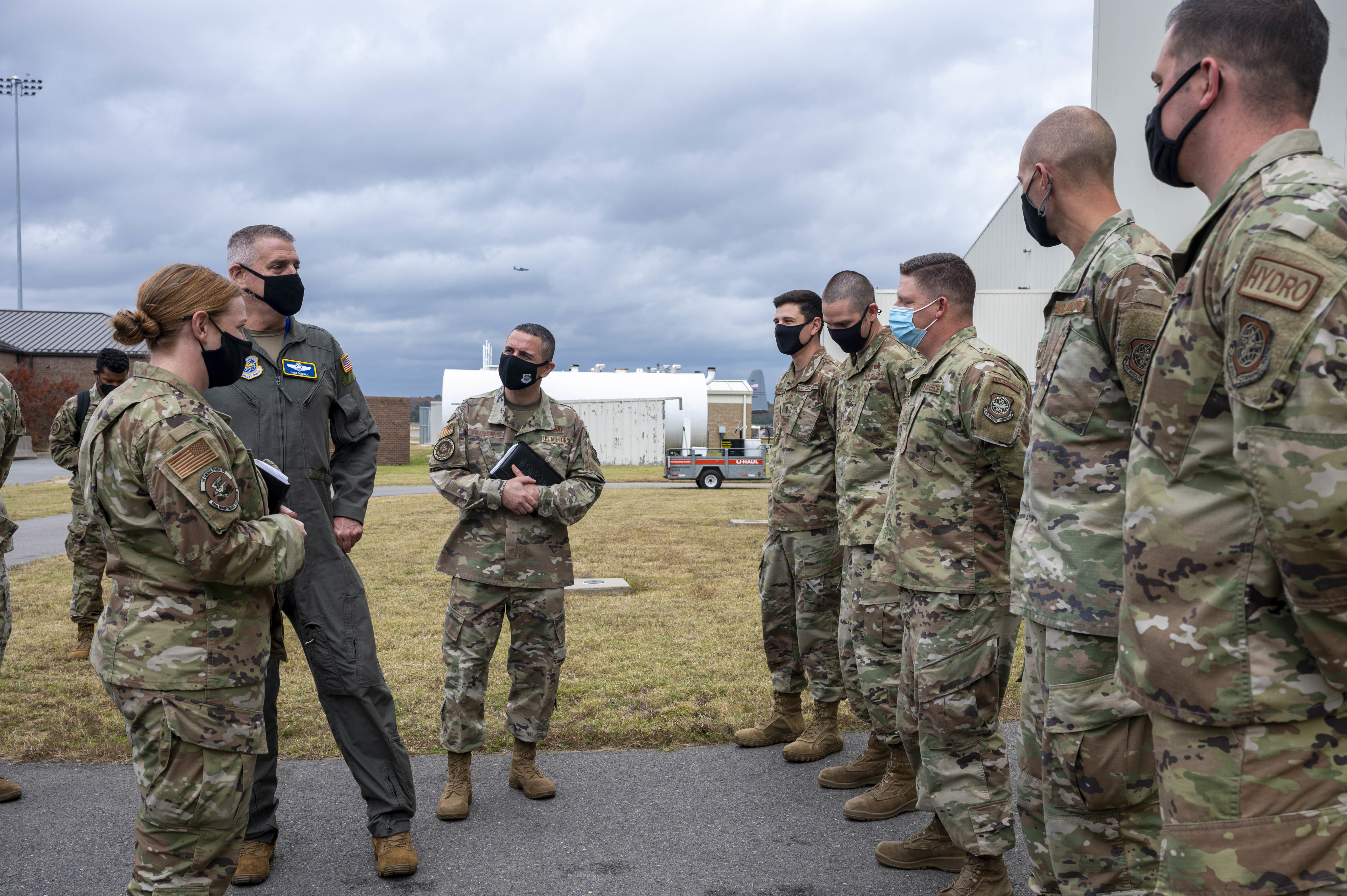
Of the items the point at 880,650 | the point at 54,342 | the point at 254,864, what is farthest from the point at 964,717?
the point at 54,342

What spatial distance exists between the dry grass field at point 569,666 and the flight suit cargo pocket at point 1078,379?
3.34 m

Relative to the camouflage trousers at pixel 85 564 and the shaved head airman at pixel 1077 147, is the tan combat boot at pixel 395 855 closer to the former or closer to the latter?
the shaved head airman at pixel 1077 147

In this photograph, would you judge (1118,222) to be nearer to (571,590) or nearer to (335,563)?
(335,563)

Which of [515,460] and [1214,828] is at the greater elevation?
[515,460]

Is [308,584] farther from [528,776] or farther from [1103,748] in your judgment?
[1103,748]

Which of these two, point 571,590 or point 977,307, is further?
point 977,307

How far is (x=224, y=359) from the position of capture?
2756 mm

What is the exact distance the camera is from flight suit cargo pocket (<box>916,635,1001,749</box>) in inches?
123

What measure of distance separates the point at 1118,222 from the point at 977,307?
2179 cm

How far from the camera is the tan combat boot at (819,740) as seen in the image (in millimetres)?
4691

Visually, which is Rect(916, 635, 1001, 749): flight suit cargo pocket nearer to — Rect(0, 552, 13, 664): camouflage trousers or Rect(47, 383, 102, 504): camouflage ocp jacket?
Rect(0, 552, 13, 664): camouflage trousers

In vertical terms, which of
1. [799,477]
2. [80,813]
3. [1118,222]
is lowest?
[80,813]

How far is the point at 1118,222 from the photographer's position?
2430mm

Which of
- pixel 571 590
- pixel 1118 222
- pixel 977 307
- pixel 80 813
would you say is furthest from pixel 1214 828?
pixel 977 307
